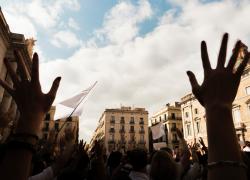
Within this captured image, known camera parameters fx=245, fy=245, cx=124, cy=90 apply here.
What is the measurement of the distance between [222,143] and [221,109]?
0.66 feet

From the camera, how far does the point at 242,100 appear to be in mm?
34188

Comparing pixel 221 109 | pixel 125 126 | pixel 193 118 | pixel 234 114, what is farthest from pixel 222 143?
pixel 125 126

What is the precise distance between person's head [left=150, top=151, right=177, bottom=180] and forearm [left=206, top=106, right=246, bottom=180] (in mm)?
1770

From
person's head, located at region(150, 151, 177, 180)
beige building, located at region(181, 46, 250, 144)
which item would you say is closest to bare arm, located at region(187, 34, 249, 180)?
person's head, located at region(150, 151, 177, 180)

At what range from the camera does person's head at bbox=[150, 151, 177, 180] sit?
9.59 feet

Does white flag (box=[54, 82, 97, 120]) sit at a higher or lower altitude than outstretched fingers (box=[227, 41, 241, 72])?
higher

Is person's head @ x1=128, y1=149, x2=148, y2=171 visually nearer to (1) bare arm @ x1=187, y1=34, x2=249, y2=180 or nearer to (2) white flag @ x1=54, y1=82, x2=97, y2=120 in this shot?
(1) bare arm @ x1=187, y1=34, x2=249, y2=180

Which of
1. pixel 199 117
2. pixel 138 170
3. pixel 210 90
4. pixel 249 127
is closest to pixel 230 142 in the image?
pixel 210 90

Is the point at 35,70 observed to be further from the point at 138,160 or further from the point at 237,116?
the point at 237,116

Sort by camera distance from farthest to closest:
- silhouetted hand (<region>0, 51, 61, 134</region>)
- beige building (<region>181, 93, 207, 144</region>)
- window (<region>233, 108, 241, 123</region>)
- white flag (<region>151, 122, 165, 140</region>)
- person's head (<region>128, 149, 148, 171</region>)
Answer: beige building (<region>181, 93, 207, 144</region>) < window (<region>233, 108, 241, 123</region>) < white flag (<region>151, 122, 165, 140</region>) < person's head (<region>128, 149, 148, 171</region>) < silhouetted hand (<region>0, 51, 61, 134</region>)

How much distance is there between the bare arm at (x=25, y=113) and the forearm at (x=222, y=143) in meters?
0.97

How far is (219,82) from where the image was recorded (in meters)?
1.45

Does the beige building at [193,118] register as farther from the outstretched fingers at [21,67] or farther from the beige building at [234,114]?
the outstretched fingers at [21,67]

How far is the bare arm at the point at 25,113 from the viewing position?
130cm
